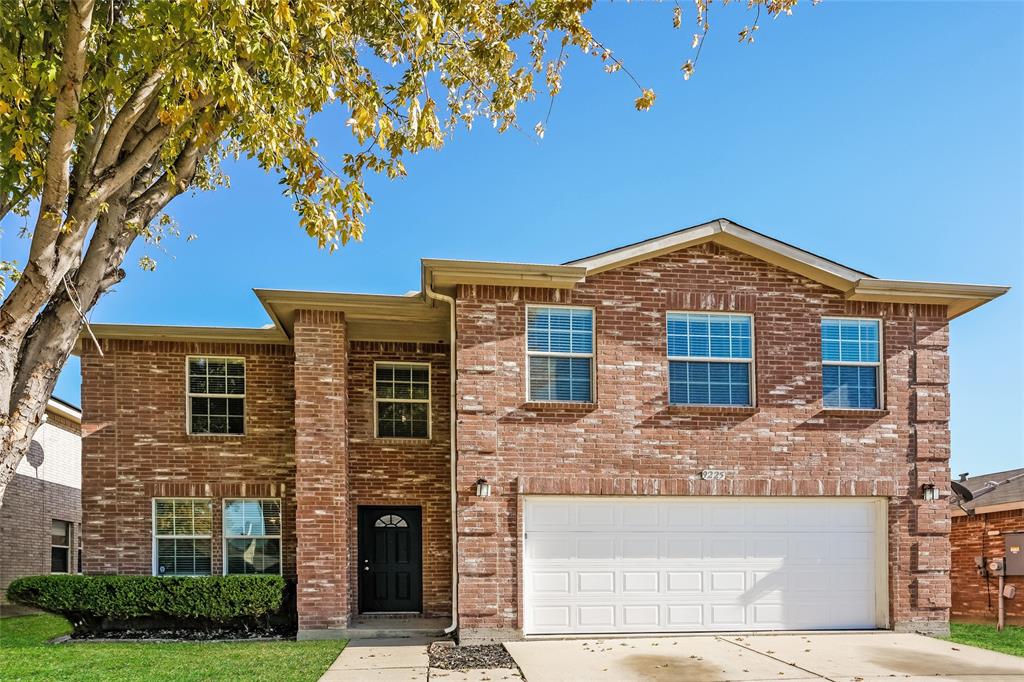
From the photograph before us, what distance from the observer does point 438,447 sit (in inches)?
564

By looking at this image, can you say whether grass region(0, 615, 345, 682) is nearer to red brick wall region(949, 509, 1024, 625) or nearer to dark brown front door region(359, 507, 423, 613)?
dark brown front door region(359, 507, 423, 613)

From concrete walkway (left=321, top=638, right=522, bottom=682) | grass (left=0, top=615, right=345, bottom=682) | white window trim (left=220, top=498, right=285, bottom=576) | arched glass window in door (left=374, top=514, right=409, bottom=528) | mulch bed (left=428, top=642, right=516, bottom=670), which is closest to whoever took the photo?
concrete walkway (left=321, top=638, right=522, bottom=682)

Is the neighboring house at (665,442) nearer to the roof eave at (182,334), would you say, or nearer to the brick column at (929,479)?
the brick column at (929,479)

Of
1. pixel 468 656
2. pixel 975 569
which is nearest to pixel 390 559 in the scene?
pixel 468 656

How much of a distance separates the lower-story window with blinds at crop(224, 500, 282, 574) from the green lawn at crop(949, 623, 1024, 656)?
435 inches

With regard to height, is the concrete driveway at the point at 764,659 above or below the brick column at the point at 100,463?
below

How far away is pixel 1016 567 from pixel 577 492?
895 centimetres

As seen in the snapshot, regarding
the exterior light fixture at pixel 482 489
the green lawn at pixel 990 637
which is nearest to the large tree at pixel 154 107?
the exterior light fixture at pixel 482 489

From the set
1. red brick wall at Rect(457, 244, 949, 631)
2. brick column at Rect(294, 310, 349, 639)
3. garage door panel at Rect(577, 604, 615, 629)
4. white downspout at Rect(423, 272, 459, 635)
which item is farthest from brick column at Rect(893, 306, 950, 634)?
brick column at Rect(294, 310, 349, 639)

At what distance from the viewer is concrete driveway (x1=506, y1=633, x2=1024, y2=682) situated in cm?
918

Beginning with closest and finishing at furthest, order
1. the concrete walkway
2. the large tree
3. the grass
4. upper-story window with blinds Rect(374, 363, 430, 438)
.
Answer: the large tree → the concrete walkway → the grass → upper-story window with blinds Rect(374, 363, 430, 438)

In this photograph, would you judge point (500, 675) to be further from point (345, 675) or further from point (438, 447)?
point (438, 447)

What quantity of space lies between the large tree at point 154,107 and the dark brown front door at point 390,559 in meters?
7.77

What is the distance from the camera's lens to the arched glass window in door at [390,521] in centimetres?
1421
